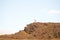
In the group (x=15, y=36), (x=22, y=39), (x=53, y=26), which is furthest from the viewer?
(x=53, y=26)

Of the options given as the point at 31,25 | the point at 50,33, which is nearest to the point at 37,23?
the point at 31,25

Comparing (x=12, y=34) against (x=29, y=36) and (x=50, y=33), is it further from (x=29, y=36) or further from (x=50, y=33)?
(x=50, y=33)

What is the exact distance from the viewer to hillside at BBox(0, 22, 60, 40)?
2061 inches

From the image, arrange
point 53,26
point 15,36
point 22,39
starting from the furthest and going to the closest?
point 53,26 → point 15,36 → point 22,39

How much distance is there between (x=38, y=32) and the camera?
182 ft

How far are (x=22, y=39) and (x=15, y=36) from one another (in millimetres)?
4444

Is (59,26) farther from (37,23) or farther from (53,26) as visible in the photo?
(37,23)

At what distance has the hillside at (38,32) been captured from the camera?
52.3m

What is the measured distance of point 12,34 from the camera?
184 feet

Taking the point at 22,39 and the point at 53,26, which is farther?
the point at 53,26

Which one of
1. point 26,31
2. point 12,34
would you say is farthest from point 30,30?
point 12,34

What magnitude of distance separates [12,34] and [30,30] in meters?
5.71

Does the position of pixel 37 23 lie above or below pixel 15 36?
above

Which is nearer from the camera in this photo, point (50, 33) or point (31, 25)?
point (50, 33)
